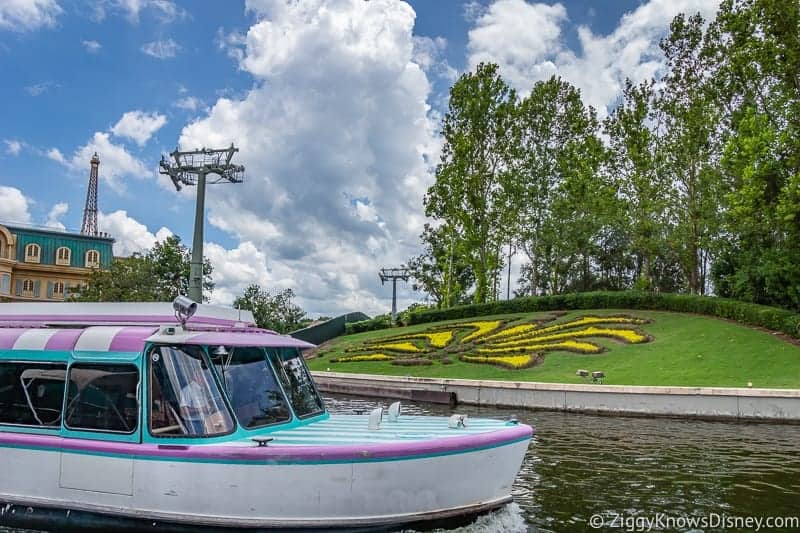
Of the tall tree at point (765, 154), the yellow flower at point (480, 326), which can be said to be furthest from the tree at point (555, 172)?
the tall tree at point (765, 154)

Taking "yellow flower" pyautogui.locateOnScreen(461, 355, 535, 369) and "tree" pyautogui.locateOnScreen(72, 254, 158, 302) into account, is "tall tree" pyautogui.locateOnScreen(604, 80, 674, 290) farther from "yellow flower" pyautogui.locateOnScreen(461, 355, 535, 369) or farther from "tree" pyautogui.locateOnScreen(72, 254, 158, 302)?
"tree" pyautogui.locateOnScreen(72, 254, 158, 302)

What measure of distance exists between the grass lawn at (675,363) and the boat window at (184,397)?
65.1ft

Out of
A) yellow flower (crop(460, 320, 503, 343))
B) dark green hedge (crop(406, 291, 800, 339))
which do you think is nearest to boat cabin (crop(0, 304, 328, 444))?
dark green hedge (crop(406, 291, 800, 339))

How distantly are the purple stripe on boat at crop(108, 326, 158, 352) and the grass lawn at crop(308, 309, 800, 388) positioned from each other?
802 inches

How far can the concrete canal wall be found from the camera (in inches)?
802

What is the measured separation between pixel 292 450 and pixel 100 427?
120 inches

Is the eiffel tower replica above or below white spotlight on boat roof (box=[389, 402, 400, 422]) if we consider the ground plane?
above

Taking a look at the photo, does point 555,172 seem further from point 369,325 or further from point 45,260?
point 45,260

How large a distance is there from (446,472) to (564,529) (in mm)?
2409

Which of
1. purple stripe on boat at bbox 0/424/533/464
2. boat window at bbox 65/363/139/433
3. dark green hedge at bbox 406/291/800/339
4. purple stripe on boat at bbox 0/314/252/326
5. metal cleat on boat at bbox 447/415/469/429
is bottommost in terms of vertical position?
purple stripe on boat at bbox 0/424/533/464

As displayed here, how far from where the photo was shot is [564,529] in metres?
9.26

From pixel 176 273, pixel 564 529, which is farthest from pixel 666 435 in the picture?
pixel 176 273

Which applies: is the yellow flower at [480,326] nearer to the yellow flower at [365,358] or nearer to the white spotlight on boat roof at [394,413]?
the yellow flower at [365,358]

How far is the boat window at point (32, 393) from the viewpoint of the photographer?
9.22 meters
